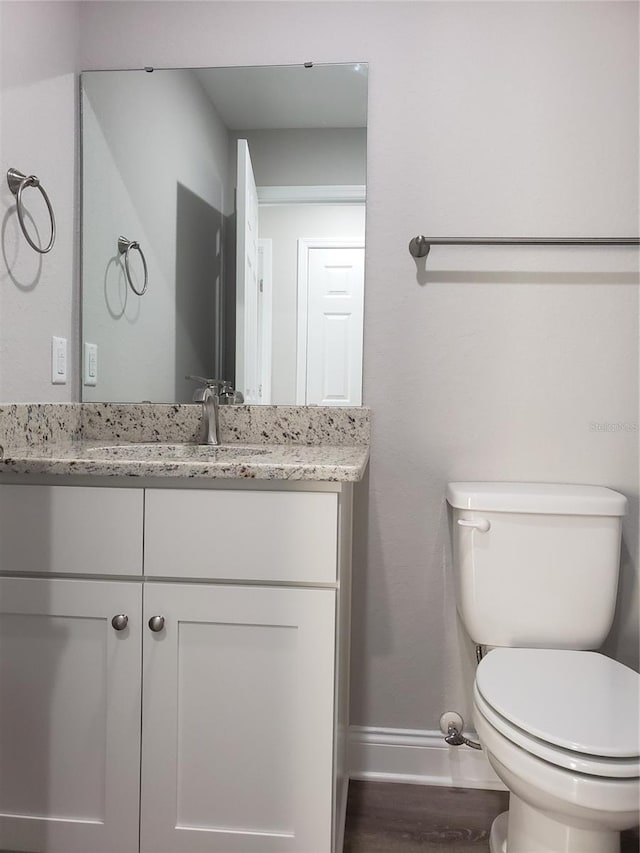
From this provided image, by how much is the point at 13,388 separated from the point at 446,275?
1073 mm

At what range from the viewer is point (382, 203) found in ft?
5.21

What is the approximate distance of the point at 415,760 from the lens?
63.2 inches

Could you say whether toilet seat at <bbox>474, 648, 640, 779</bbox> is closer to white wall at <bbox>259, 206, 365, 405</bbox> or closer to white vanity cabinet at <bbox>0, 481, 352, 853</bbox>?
white vanity cabinet at <bbox>0, 481, 352, 853</bbox>

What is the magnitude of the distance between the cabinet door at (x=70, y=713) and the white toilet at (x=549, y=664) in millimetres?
673

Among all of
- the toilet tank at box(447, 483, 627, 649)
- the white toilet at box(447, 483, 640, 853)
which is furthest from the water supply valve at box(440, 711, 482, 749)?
the toilet tank at box(447, 483, 627, 649)

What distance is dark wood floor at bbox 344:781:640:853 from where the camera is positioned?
4.45ft

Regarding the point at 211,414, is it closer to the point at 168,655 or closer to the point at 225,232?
the point at 225,232

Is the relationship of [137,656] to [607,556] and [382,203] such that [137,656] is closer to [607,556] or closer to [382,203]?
[607,556]

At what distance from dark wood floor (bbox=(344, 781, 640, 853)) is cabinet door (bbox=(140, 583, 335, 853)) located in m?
0.32

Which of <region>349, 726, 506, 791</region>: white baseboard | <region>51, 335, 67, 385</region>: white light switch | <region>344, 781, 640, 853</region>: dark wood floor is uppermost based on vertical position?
<region>51, 335, 67, 385</region>: white light switch

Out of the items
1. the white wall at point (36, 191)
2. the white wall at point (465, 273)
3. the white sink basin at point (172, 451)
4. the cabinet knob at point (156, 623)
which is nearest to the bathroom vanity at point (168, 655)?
the cabinet knob at point (156, 623)

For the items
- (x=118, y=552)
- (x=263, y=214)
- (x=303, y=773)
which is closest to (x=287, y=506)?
(x=118, y=552)

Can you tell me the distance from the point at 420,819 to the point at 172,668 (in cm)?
77

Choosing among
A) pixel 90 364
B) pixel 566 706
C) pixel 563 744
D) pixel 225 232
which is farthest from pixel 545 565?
pixel 90 364
